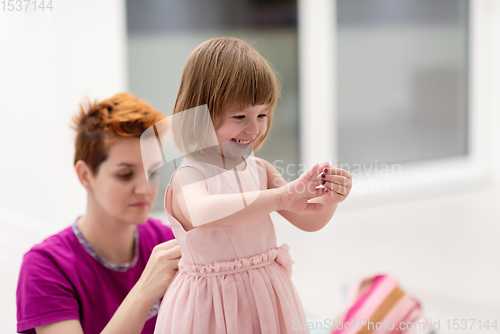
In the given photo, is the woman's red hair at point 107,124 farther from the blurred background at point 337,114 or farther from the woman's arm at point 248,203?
the woman's arm at point 248,203

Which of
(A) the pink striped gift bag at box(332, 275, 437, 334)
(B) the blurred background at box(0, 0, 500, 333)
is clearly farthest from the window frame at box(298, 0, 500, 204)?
(A) the pink striped gift bag at box(332, 275, 437, 334)

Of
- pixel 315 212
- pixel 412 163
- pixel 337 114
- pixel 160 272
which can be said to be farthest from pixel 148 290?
pixel 412 163

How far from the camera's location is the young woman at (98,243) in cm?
74

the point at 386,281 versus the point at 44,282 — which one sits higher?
the point at 44,282

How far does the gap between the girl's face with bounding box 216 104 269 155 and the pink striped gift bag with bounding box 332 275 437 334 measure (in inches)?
19.8

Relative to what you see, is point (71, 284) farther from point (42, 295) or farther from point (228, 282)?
point (228, 282)

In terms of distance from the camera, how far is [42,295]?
2.42ft

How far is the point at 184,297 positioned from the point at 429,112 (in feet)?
9.54

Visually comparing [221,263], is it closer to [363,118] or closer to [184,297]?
[184,297]

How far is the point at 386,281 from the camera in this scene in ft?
3.94

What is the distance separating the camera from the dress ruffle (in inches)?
21.5

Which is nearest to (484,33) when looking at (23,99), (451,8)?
(451,8)

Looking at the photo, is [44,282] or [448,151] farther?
[448,151]

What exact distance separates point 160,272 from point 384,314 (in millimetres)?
553
